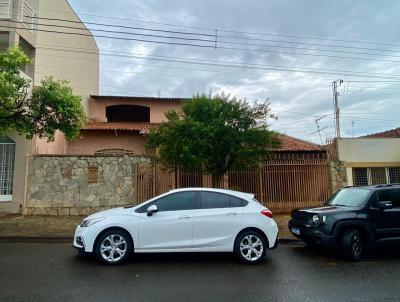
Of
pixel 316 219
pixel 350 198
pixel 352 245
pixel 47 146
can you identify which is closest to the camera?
pixel 352 245

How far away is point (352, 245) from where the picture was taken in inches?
321

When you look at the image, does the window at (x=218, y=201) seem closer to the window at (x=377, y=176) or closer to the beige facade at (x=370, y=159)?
the beige facade at (x=370, y=159)

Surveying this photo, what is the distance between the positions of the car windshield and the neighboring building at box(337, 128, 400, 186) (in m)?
8.04

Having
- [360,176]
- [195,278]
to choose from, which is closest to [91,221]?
[195,278]

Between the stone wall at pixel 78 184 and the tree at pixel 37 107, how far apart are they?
117 inches

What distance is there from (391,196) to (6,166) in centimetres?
1367

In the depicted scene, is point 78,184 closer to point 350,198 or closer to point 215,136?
point 215,136

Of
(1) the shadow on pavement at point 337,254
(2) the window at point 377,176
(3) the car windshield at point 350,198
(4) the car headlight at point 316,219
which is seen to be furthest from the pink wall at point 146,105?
(4) the car headlight at point 316,219

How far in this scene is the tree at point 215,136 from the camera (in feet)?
38.3

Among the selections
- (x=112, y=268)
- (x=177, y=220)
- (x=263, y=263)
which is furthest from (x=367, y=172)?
(x=112, y=268)

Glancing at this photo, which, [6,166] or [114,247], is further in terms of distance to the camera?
[6,166]

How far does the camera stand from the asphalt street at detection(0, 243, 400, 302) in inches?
220

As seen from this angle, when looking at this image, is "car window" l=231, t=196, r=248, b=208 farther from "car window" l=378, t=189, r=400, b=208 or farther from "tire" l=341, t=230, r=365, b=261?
"car window" l=378, t=189, r=400, b=208

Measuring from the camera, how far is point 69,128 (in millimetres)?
11688
